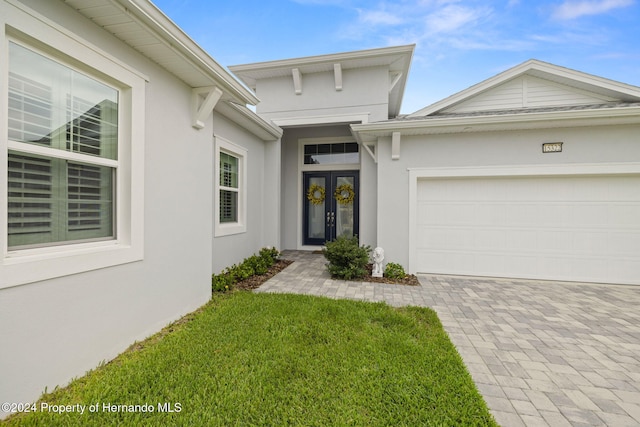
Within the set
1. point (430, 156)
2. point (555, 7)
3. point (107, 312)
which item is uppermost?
point (555, 7)

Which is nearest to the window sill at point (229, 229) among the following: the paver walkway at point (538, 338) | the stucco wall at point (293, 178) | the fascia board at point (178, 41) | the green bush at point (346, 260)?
the paver walkway at point (538, 338)

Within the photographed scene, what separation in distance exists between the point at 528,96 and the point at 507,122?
271 cm

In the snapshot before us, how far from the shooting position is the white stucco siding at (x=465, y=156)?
15.6 ft

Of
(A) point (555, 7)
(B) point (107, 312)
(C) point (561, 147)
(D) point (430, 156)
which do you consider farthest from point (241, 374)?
(A) point (555, 7)

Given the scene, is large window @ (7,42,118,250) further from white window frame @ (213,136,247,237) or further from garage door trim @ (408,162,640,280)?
garage door trim @ (408,162,640,280)

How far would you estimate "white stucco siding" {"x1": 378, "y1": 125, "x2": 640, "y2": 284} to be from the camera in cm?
476

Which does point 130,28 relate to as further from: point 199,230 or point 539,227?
point 539,227

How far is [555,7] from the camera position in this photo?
5641 millimetres

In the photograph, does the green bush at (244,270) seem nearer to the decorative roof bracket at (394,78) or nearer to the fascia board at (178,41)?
the fascia board at (178,41)

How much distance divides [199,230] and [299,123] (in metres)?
4.50

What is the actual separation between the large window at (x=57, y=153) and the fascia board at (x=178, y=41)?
0.74m

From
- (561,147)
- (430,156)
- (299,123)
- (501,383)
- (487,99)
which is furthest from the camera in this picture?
(299,123)

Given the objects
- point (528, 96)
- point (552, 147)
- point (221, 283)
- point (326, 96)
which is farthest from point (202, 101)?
point (528, 96)

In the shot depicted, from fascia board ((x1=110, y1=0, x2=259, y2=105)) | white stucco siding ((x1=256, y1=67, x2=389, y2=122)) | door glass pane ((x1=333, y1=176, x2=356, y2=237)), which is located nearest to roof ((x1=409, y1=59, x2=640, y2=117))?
white stucco siding ((x1=256, y1=67, x2=389, y2=122))
